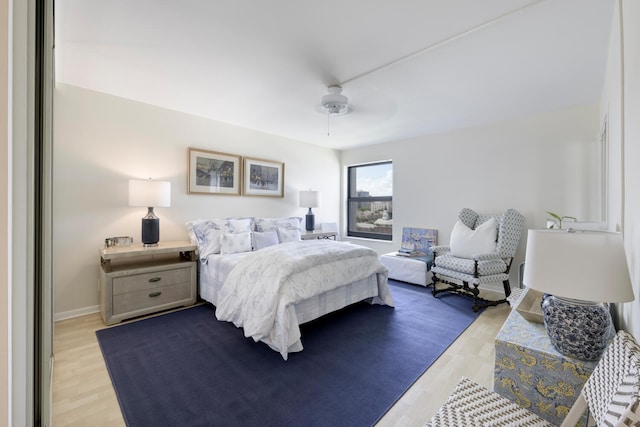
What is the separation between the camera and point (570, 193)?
10.9 ft

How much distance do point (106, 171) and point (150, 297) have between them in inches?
57.8

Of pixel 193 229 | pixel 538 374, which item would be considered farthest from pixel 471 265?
pixel 193 229

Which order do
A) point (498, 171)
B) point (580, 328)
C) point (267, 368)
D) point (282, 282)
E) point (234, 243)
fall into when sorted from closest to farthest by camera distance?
point (580, 328), point (267, 368), point (282, 282), point (234, 243), point (498, 171)

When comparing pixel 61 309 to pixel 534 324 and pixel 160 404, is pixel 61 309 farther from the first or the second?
pixel 534 324

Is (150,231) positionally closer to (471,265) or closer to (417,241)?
(471,265)

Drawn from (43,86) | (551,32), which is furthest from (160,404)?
(551,32)

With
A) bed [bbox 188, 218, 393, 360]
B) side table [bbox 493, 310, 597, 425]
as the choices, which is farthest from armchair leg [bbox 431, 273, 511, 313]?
side table [bbox 493, 310, 597, 425]

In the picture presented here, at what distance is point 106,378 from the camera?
73.5 inches

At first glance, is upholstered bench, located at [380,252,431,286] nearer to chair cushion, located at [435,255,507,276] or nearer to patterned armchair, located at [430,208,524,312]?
patterned armchair, located at [430,208,524,312]

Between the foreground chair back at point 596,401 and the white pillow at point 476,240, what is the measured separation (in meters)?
2.67

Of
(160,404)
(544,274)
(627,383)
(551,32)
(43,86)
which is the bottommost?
(160,404)

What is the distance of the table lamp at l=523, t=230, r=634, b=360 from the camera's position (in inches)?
38.2

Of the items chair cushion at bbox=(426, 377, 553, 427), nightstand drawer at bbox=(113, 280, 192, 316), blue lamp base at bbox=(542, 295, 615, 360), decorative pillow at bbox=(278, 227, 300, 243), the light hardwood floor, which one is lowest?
the light hardwood floor

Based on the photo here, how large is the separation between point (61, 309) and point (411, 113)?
4.48 m
